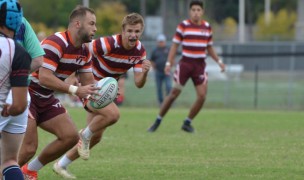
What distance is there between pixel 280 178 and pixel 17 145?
2.94 m

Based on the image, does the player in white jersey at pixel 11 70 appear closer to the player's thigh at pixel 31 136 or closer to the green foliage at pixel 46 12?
the player's thigh at pixel 31 136

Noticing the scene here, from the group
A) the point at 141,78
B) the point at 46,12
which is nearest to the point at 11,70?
the point at 141,78

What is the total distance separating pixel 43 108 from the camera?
7.57m

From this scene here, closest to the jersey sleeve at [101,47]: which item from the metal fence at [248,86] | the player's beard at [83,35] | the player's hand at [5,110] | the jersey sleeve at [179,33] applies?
the player's beard at [83,35]

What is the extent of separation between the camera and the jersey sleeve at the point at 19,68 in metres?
5.53

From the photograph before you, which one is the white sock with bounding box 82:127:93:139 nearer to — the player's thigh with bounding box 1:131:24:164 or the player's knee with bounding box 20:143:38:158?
the player's knee with bounding box 20:143:38:158

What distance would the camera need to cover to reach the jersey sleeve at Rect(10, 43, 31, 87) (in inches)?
218

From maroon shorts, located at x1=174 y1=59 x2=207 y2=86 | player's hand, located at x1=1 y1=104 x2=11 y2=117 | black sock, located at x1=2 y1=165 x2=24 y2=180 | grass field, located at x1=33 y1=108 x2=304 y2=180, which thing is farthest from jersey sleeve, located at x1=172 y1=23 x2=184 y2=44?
player's hand, located at x1=1 y1=104 x2=11 y2=117

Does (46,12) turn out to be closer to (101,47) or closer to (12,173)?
(101,47)

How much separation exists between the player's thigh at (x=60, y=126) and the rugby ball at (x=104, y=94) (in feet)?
1.00

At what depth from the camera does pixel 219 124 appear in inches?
591

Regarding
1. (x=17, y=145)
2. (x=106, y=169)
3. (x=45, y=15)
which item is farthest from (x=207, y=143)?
(x=45, y=15)

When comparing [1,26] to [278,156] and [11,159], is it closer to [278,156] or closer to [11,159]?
[11,159]

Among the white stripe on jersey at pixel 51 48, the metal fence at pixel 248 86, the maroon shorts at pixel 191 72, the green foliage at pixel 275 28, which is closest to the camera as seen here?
the white stripe on jersey at pixel 51 48
